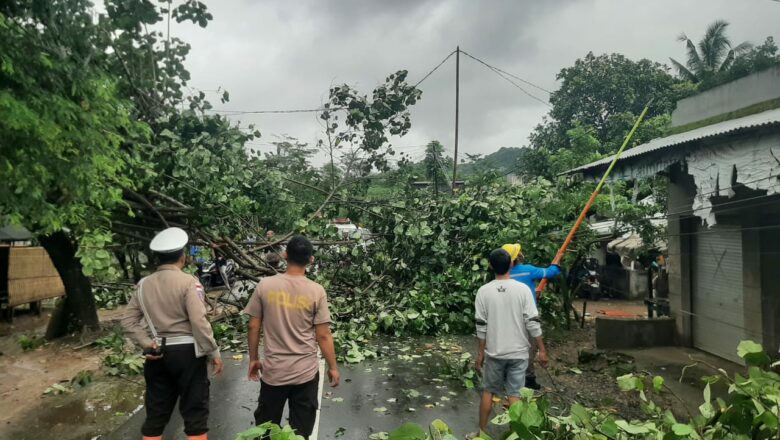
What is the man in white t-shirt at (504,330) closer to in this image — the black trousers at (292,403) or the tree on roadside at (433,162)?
the black trousers at (292,403)

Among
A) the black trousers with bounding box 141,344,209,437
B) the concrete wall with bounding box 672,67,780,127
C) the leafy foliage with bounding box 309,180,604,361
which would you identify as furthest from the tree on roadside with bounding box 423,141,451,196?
the black trousers with bounding box 141,344,209,437

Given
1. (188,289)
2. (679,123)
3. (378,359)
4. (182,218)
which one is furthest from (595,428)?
(679,123)

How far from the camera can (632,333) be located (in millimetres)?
8328

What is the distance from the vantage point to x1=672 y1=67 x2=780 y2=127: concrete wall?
7.07 meters

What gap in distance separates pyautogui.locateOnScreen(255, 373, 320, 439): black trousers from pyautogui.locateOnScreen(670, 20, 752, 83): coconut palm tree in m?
25.9

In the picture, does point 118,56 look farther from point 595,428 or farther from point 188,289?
point 595,428

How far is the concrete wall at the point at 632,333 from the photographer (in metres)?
8.22

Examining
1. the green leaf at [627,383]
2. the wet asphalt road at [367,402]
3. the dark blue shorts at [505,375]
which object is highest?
the green leaf at [627,383]

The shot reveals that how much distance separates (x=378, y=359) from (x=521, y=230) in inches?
132

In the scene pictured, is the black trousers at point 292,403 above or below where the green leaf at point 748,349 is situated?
below

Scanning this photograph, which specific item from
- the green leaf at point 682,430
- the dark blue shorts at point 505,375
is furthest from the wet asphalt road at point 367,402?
the green leaf at point 682,430

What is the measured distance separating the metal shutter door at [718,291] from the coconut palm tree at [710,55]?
61.4 feet

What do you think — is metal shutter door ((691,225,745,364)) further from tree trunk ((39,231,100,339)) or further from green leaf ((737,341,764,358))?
tree trunk ((39,231,100,339))

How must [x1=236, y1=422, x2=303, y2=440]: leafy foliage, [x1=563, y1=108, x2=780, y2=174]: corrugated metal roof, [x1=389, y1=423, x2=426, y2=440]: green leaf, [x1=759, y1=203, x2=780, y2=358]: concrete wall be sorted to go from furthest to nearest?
[x1=759, y1=203, x2=780, y2=358]: concrete wall → [x1=563, y1=108, x2=780, y2=174]: corrugated metal roof → [x1=389, y1=423, x2=426, y2=440]: green leaf → [x1=236, y1=422, x2=303, y2=440]: leafy foliage
